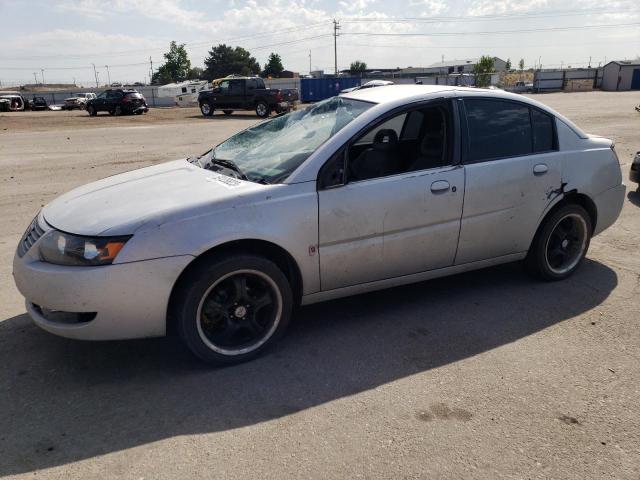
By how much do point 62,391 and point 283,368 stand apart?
127 cm

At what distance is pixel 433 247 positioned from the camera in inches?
154

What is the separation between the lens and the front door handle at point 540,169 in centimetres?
426

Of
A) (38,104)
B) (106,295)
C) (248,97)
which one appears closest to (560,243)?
(106,295)

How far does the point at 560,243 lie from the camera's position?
15.3 feet

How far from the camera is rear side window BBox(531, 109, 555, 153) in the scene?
4.38m

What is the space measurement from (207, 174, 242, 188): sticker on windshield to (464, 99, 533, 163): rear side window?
1.76 meters

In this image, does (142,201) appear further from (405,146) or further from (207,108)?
(207,108)

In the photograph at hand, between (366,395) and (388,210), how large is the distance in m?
1.25

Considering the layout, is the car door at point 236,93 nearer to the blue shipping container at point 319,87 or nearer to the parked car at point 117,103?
the parked car at point 117,103

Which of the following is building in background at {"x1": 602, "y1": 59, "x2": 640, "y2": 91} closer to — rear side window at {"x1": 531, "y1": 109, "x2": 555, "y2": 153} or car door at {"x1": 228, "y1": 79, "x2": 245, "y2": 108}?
car door at {"x1": 228, "y1": 79, "x2": 245, "y2": 108}

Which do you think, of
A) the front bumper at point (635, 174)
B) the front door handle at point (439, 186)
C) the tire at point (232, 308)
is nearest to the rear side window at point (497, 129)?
the front door handle at point (439, 186)

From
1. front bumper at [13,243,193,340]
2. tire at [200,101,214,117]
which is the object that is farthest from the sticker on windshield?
tire at [200,101,214,117]

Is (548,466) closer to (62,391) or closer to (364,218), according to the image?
(364,218)

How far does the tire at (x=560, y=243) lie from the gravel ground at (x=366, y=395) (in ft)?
0.61
